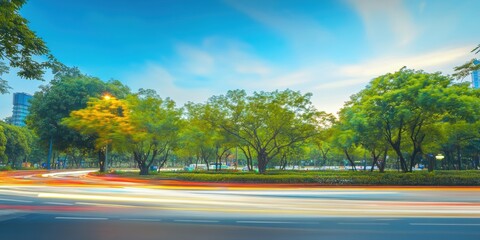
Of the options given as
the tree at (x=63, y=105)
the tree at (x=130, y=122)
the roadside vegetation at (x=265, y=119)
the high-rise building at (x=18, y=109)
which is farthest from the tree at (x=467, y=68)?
the high-rise building at (x=18, y=109)

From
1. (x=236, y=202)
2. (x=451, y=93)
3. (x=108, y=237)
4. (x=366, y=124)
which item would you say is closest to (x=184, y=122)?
(x=366, y=124)

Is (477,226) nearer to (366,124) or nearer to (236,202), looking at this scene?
(236,202)

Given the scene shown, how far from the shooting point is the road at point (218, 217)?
27.1ft

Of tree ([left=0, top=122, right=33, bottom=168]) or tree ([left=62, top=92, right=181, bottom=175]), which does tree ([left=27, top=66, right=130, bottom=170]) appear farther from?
tree ([left=0, top=122, right=33, bottom=168])

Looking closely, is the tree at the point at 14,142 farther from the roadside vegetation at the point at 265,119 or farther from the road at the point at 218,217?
the road at the point at 218,217

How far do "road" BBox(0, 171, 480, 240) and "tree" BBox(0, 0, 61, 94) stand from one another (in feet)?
14.9

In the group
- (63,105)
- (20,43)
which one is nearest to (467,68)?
(20,43)

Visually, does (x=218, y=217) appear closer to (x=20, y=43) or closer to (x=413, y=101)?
(x=20, y=43)

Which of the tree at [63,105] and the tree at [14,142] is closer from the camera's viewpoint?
the tree at [63,105]

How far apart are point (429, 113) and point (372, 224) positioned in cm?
1921

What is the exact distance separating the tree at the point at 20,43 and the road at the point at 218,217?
4530mm

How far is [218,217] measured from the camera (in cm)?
1041

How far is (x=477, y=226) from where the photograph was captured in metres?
9.25

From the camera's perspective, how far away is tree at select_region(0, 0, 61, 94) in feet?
26.3
